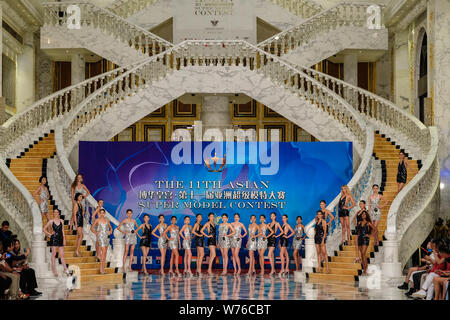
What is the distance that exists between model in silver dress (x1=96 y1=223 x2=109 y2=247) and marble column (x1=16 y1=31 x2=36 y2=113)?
28.9ft

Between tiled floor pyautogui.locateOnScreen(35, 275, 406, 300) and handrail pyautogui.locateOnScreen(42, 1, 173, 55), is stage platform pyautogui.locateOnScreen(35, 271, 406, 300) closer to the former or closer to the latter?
tiled floor pyautogui.locateOnScreen(35, 275, 406, 300)

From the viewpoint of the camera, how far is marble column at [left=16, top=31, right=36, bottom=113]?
1966 cm

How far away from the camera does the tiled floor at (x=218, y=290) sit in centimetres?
964

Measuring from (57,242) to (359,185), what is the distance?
5872 millimetres

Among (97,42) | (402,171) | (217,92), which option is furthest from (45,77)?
(402,171)

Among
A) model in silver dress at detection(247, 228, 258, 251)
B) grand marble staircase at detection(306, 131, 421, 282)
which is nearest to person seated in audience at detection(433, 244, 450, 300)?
grand marble staircase at detection(306, 131, 421, 282)

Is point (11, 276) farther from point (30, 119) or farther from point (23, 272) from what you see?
point (30, 119)

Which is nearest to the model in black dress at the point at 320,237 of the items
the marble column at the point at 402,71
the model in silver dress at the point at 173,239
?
the model in silver dress at the point at 173,239

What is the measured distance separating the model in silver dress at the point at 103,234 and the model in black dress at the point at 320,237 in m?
3.54

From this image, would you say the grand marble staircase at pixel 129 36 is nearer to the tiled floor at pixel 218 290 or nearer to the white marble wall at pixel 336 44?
the white marble wall at pixel 336 44

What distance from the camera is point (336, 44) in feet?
58.6

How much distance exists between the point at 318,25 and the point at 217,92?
132 inches
